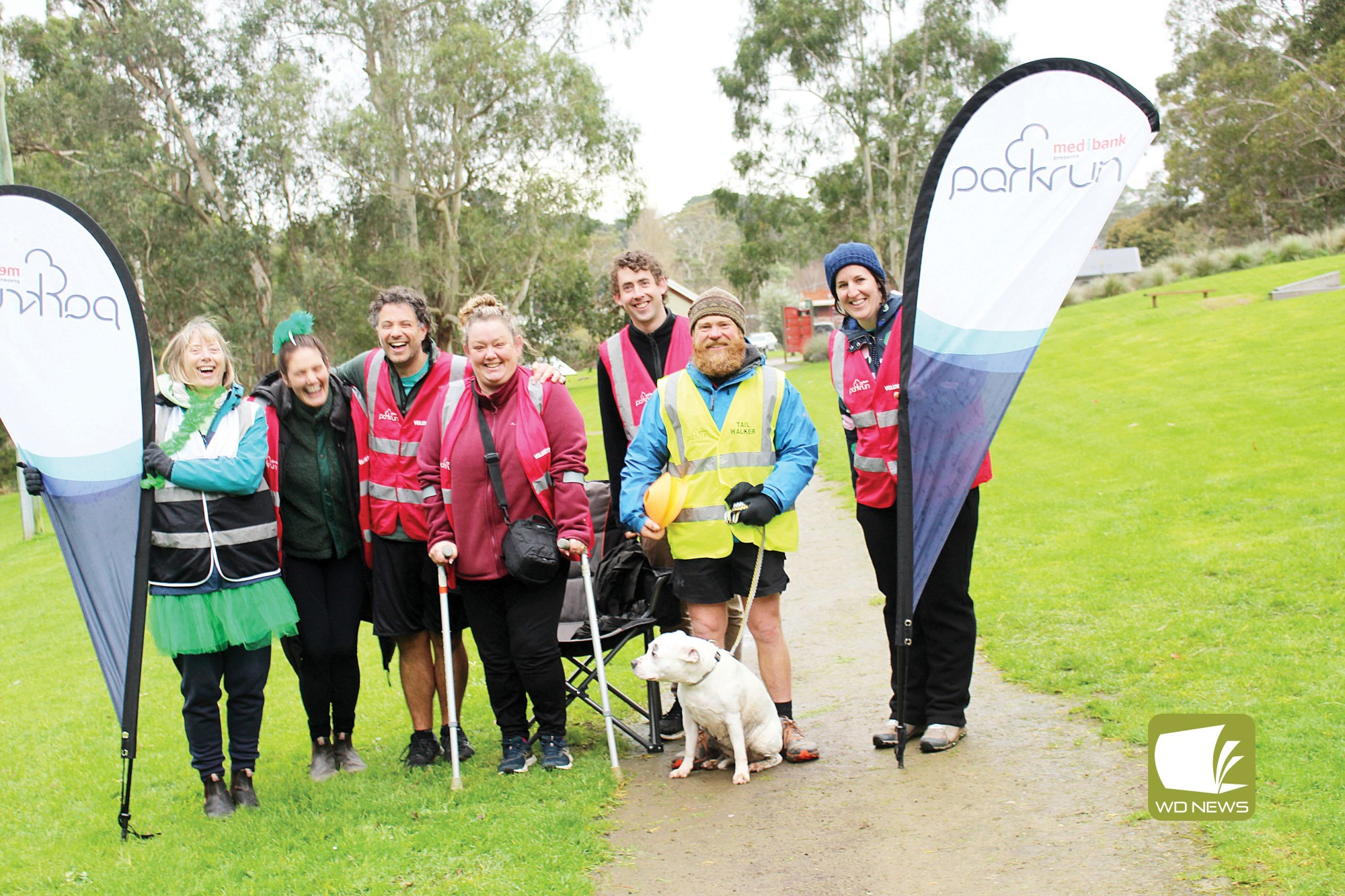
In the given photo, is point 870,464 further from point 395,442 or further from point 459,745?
point 459,745

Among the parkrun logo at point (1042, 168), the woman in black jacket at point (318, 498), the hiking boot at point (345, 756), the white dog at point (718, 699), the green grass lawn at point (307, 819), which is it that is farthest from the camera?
the hiking boot at point (345, 756)

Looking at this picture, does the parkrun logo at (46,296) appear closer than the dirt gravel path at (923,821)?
No

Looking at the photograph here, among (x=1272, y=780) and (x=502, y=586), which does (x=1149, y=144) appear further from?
(x=502, y=586)

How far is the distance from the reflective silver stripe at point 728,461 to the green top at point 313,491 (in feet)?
5.47

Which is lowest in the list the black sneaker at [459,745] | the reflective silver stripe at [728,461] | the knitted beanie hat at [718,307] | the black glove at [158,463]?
the black sneaker at [459,745]

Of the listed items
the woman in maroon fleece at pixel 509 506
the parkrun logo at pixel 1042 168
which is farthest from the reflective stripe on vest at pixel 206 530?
the parkrun logo at pixel 1042 168

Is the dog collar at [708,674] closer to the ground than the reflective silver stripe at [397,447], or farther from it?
closer to the ground

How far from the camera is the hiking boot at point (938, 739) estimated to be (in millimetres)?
4523

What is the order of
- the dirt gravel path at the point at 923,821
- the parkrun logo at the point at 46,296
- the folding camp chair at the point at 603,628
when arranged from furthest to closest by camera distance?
the folding camp chair at the point at 603,628
the parkrun logo at the point at 46,296
the dirt gravel path at the point at 923,821

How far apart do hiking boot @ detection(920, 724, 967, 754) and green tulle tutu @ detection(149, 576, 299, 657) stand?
283 centimetres

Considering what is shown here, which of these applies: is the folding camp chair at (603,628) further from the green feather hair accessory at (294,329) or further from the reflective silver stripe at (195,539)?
the green feather hair accessory at (294,329)

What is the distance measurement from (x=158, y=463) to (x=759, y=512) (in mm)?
2500

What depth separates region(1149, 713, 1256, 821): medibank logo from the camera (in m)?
3.65

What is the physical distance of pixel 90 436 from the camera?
4.56m
